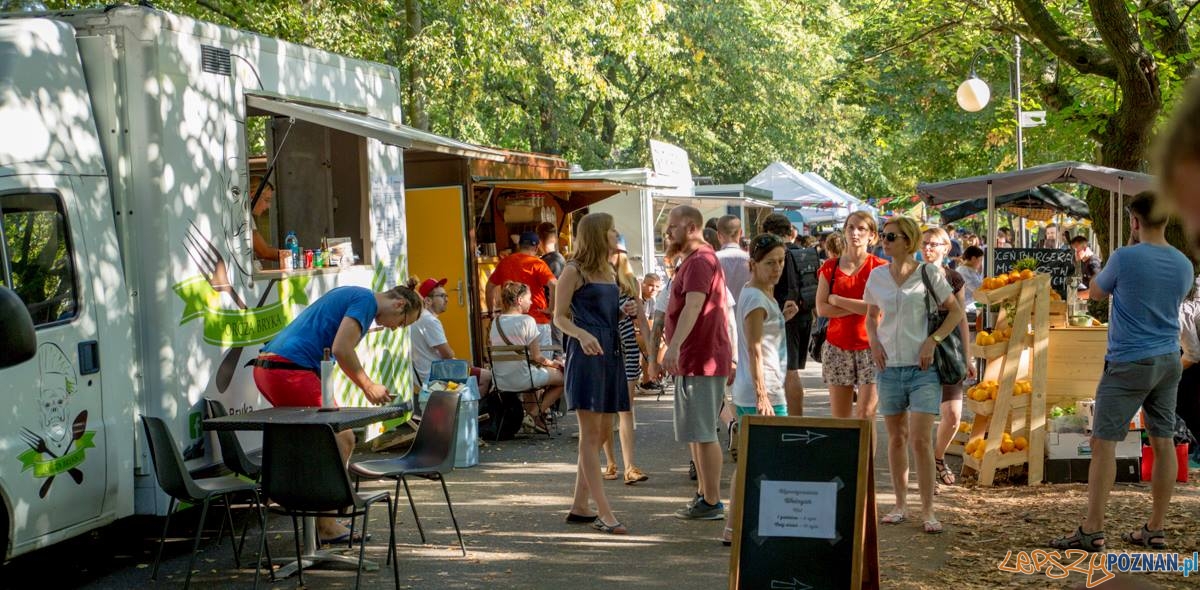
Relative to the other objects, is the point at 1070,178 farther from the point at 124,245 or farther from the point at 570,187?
the point at 124,245

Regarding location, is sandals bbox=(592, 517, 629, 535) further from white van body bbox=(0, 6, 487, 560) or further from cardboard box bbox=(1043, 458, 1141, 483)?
cardboard box bbox=(1043, 458, 1141, 483)

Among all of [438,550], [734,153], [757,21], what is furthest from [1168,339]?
[734,153]

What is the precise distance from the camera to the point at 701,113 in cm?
3206

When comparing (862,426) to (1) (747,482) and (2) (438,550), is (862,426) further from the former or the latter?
(2) (438,550)

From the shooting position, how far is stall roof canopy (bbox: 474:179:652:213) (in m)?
14.2

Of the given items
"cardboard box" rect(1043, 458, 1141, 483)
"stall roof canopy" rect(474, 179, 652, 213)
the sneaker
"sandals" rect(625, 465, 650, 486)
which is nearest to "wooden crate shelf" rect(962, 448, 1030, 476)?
"cardboard box" rect(1043, 458, 1141, 483)

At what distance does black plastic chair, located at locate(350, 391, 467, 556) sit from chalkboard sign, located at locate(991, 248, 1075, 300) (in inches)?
268

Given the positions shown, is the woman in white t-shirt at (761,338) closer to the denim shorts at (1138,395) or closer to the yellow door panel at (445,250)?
the denim shorts at (1138,395)

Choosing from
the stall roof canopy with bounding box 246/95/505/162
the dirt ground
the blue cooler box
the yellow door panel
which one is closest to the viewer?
the dirt ground

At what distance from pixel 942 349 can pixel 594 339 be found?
6.81ft

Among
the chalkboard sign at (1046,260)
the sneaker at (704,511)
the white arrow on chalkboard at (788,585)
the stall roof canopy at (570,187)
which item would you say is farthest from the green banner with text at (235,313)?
the chalkboard sign at (1046,260)

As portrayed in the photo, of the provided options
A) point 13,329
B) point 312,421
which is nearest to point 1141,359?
point 312,421

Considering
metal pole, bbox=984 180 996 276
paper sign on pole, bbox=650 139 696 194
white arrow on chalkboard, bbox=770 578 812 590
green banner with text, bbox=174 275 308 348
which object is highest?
paper sign on pole, bbox=650 139 696 194

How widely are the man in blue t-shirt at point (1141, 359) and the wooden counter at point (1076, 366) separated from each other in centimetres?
229
